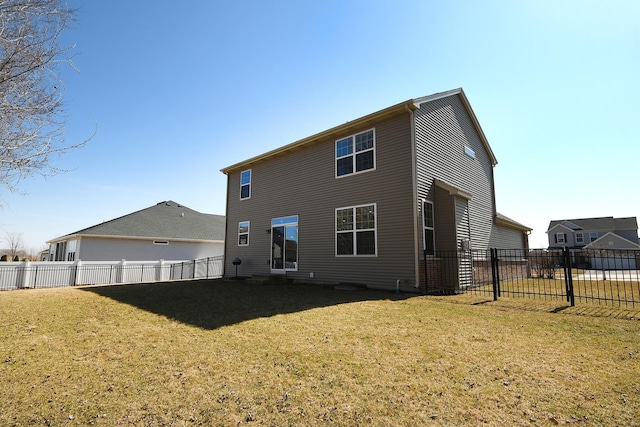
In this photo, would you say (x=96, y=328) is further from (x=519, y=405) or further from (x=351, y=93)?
(x=351, y=93)

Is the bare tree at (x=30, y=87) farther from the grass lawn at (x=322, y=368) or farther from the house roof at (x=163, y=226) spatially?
the house roof at (x=163, y=226)

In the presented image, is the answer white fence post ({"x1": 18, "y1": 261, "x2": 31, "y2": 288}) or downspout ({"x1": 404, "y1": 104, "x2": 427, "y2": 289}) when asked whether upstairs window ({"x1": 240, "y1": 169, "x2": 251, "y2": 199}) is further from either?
white fence post ({"x1": 18, "y1": 261, "x2": 31, "y2": 288})

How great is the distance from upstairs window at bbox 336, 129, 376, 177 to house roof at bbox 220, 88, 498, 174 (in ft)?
1.29

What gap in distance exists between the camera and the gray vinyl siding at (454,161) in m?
10.7

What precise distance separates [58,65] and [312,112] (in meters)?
9.49

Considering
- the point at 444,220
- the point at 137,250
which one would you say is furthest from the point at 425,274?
the point at 137,250

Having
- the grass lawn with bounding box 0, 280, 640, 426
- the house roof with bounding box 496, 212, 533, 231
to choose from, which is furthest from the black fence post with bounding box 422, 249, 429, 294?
the house roof with bounding box 496, 212, 533, 231

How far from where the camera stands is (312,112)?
44.2ft

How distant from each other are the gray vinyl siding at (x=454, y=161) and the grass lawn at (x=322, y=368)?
5379mm

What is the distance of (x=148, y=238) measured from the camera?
2086 cm

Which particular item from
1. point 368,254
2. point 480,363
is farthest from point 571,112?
point 480,363

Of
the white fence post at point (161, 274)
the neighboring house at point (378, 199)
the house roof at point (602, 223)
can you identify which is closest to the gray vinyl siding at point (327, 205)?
the neighboring house at point (378, 199)

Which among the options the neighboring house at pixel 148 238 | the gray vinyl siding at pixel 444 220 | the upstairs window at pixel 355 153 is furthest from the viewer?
the neighboring house at pixel 148 238

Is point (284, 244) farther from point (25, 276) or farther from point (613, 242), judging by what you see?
point (613, 242)
